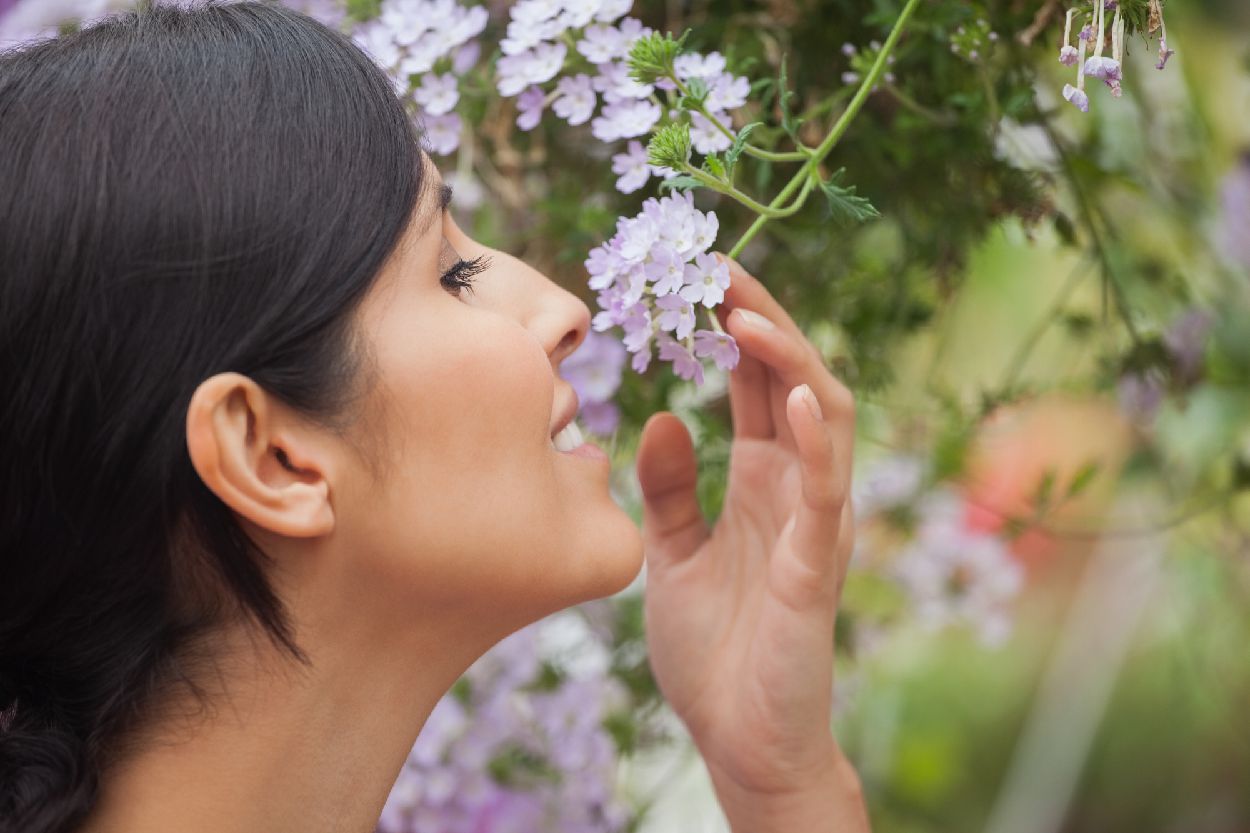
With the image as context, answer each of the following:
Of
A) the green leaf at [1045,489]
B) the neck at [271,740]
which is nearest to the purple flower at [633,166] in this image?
the neck at [271,740]

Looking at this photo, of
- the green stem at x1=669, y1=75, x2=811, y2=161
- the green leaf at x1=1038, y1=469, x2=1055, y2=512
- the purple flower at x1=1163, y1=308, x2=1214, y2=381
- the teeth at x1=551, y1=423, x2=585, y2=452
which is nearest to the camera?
the green stem at x1=669, y1=75, x2=811, y2=161

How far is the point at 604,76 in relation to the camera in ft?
2.85

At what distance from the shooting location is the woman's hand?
0.95 m

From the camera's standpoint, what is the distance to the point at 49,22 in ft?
3.62

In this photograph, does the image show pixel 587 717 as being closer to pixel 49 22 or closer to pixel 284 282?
pixel 284 282

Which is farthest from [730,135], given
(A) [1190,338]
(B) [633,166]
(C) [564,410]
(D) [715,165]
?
(A) [1190,338]

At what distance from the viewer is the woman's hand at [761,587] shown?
37.4 inches

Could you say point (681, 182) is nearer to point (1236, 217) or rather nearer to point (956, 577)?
point (1236, 217)

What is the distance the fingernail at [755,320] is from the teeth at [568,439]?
17 centimetres

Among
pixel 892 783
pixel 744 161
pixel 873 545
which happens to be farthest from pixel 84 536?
pixel 892 783

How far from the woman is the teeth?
4cm

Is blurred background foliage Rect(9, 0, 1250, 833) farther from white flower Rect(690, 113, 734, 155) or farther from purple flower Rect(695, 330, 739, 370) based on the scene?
purple flower Rect(695, 330, 739, 370)

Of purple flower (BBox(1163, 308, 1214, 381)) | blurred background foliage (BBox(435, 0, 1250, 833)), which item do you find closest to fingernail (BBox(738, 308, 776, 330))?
blurred background foliage (BBox(435, 0, 1250, 833))

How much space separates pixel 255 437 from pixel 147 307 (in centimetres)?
10
